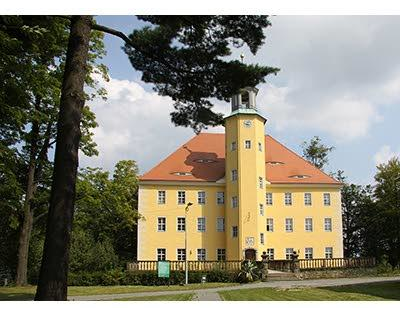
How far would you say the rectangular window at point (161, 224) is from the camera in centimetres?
3666

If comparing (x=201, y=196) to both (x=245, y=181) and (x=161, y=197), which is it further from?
(x=245, y=181)

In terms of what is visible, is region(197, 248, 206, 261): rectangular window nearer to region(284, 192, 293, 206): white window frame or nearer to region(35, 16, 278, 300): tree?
region(284, 192, 293, 206): white window frame

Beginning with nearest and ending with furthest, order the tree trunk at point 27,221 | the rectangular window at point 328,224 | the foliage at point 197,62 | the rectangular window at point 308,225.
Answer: the foliage at point 197,62
the tree trunk at point 27,221
the rectangular window at point 308,225
the rectangular window at point 328,224

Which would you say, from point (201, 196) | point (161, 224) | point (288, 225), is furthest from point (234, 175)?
point (161, 224)

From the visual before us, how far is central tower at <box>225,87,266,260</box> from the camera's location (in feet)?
114

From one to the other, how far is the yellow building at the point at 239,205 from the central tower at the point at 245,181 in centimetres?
7

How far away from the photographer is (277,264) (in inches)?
1196

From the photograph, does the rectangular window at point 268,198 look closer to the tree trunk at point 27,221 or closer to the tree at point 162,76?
the tree trunk at point 27,221

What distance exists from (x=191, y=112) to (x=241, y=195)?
2525 centimetres

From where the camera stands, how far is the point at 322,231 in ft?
124

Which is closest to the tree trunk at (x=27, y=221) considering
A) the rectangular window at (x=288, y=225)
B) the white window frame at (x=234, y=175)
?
the white window frame at (x=234, y=175)

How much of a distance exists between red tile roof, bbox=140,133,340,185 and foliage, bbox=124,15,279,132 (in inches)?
1050

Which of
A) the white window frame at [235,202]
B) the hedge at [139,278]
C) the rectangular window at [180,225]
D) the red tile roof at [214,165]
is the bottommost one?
the hedge at [139,278]

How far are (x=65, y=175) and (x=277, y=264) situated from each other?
945 inches
